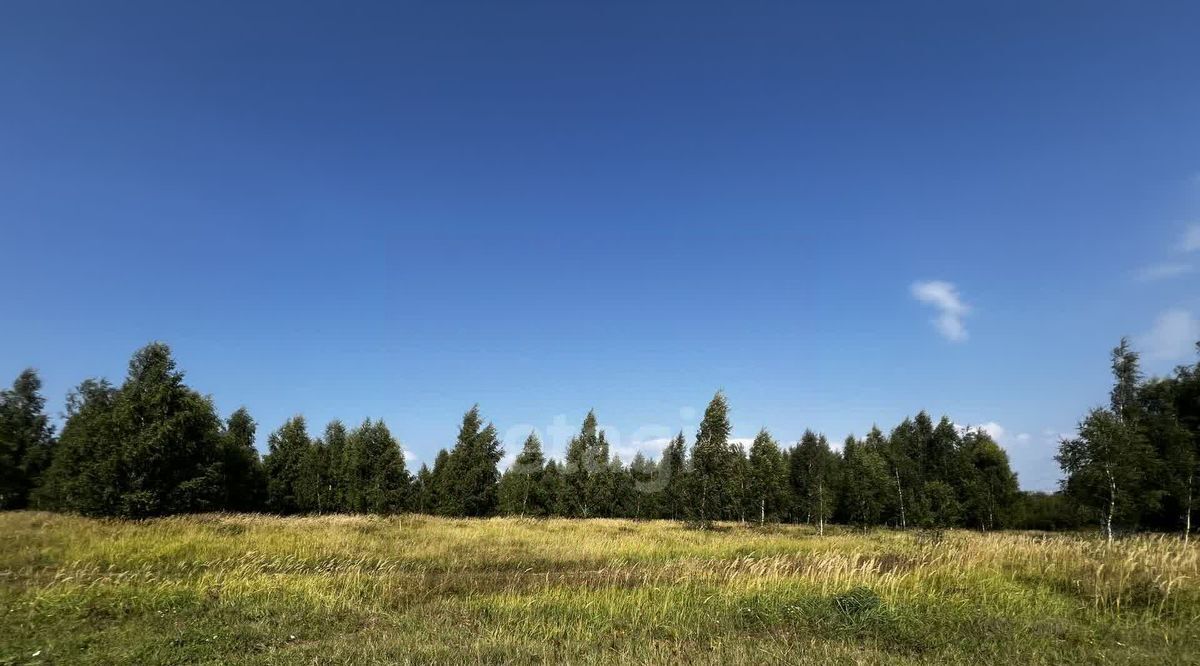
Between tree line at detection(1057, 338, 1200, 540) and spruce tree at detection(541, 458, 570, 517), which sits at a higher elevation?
tree line at detection(1057, 338, 1200, 540)

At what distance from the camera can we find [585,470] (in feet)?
192

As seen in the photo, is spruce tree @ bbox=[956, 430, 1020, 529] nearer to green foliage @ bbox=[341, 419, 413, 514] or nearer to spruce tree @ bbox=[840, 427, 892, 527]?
spruce tree @ bbox=[840, 427, 892, 527]

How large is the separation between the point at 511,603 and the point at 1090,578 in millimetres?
10071

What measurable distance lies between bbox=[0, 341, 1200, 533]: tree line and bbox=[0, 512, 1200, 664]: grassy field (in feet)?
61.9

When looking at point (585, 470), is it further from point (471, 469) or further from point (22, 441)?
point (22, 441)

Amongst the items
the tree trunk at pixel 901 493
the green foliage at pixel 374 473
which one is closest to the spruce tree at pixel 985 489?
the tree trunk at pixel 901 493

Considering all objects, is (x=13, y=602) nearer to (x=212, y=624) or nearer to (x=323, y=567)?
(x=212, y=624)

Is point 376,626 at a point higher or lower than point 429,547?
higher

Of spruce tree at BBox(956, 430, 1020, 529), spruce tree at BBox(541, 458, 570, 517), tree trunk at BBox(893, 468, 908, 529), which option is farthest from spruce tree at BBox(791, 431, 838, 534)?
spruce tree at BBox(541, 458, 570, 517)

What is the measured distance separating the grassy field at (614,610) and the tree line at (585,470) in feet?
61.9

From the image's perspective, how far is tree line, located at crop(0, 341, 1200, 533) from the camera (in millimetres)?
29500

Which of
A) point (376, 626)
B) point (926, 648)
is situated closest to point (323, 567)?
point (376, 626)

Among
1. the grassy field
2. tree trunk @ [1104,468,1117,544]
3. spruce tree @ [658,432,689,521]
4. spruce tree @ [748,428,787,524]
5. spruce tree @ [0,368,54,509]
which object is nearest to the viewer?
the grassy field

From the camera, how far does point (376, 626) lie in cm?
778
